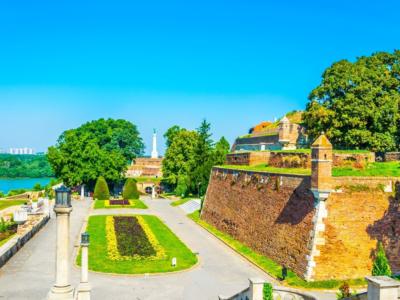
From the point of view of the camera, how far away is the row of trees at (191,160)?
51031 millimetres

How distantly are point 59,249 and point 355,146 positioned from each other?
22544 millimetres

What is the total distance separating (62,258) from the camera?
1178 centimetres

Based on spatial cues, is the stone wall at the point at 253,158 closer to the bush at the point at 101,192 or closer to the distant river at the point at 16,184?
the bush at the point at 101,192

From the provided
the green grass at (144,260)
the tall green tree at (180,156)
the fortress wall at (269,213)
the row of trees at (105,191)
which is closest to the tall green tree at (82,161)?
the row of trees at (105,191)

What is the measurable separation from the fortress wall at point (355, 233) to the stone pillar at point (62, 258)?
402 inches

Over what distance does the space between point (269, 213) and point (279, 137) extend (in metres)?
→ 19.4

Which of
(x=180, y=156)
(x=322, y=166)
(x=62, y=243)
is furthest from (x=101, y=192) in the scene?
(x=62, y=243)

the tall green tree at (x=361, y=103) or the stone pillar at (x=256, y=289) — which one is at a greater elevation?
the tall green tree at (x=361, y=103)

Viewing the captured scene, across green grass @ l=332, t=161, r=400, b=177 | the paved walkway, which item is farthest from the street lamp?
green grass @ l=332, t=161, r=400, b=177

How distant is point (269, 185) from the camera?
24469mm

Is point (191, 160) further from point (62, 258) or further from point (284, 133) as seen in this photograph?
point (62, 258)

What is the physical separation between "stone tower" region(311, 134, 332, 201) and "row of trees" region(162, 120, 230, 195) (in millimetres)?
31779

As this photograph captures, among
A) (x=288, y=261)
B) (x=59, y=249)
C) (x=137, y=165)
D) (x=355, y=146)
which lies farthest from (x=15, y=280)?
(x=137, y=165)

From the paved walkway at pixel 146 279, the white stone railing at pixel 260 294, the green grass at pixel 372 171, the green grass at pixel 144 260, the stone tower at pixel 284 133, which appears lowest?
the paved walkway at pixel 146 279
